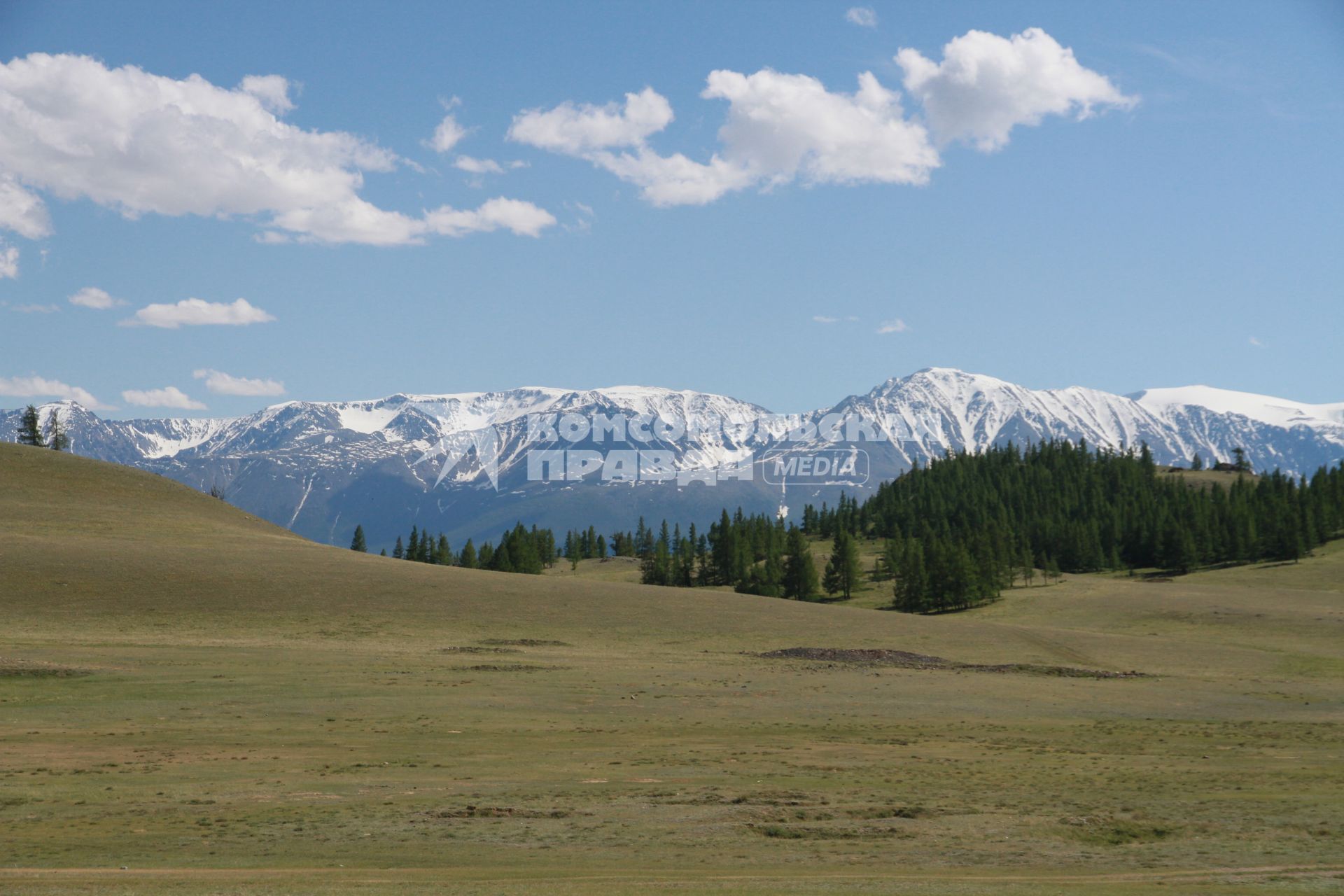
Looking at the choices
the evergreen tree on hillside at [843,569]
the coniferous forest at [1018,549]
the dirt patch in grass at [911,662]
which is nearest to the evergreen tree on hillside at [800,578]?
the coniferous forest at [1018,549]

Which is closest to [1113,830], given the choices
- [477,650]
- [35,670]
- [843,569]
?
[35,670]

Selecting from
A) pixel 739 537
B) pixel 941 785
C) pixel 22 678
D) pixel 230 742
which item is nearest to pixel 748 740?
pixel 941 785

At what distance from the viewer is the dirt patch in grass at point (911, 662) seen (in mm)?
60906

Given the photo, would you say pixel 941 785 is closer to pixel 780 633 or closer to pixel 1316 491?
pixel 780 633

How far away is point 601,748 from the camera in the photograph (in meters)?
33.7

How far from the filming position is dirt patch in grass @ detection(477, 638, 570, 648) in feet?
212

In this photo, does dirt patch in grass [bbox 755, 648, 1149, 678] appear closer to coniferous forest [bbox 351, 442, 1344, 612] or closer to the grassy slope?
the grassy slope

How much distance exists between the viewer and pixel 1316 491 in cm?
18575

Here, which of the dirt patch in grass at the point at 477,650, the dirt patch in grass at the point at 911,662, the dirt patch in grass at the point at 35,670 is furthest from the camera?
the dirt patch in grass at the point at 911,662

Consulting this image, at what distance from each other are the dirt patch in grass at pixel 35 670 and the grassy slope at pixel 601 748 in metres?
0.53

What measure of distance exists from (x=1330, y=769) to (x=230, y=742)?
3334cm

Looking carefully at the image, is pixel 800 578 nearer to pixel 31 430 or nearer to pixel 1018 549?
pixel 1018 549

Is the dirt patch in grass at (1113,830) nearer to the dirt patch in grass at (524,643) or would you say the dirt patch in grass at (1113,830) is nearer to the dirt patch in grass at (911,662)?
the dirt patch in grass at (911,662)

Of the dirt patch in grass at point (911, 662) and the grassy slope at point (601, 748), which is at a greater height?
the grassy slope at point (601, 748)
